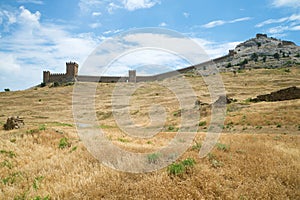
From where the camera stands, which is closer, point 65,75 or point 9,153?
point 9,153

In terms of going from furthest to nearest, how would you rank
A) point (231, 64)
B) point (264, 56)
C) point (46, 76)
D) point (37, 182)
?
point (231, 64) < point (264, 56) < point (46, 76) < point (37, 182)

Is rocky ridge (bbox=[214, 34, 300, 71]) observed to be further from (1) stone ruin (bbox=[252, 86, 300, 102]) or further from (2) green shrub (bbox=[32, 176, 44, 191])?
(2) green shrub (bbox=[32, 176, 44, 191])

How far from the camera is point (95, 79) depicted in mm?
103375

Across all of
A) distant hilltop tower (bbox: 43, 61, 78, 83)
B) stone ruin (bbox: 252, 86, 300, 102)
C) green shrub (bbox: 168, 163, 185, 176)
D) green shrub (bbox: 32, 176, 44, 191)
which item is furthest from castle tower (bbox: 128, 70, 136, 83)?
green shrub (bbox: 168, 163, 185, 176)

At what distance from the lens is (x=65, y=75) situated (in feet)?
374

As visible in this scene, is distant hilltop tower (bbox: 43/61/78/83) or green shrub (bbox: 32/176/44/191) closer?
green shrub (bbox: 32/176/44/191)

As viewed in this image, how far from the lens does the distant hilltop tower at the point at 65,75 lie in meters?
112

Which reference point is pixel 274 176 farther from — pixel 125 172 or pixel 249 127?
pixel 249 127

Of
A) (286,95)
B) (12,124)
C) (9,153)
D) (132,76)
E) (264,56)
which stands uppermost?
(264,56)

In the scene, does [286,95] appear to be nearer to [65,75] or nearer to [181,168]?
[181,168]

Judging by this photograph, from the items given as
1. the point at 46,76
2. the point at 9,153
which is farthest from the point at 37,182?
the point at 46,76

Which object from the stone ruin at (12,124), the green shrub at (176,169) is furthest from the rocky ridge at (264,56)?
the green shrub at (176,169)

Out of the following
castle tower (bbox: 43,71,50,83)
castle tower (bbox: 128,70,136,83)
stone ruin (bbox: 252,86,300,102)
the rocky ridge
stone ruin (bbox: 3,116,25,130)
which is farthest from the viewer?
castle tower (bbox: 43,71,50,83)

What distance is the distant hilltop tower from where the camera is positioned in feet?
369
